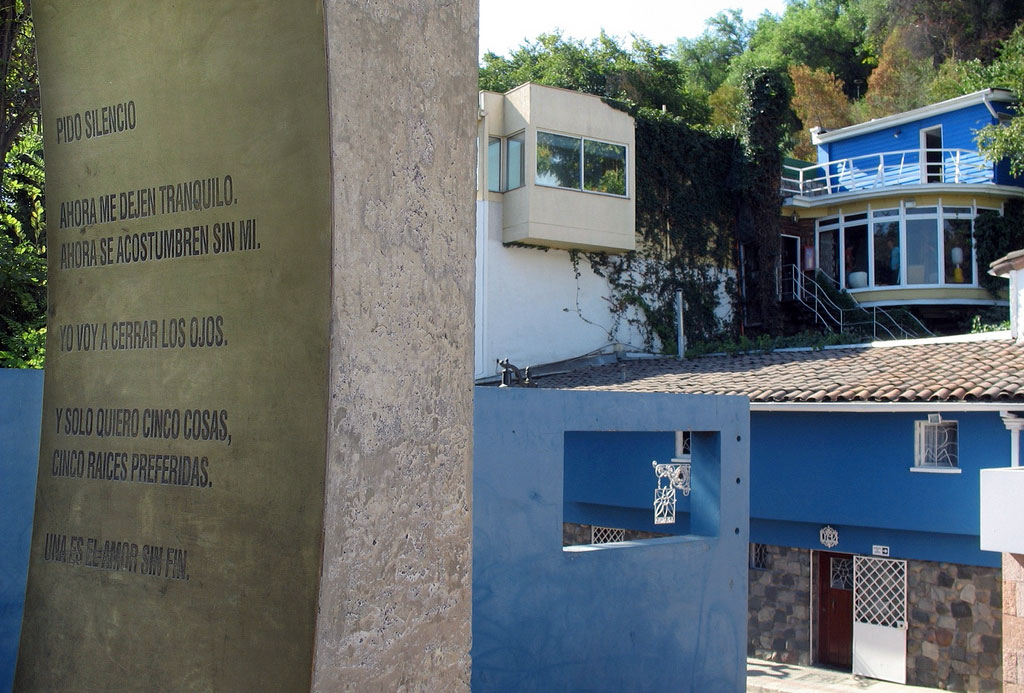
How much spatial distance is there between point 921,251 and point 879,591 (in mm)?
14492

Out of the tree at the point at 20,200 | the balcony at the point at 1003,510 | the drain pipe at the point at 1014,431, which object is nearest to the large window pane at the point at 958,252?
the drain pipe at the point at 1014,431

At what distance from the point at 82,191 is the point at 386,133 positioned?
1.12m

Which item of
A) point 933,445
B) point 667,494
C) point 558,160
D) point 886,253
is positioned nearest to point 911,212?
point 886,253

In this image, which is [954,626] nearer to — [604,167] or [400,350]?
[604,167]

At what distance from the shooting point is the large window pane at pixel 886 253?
29.3 m

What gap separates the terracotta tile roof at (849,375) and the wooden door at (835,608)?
329cm

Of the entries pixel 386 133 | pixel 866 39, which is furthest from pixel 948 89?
pixel 386 133

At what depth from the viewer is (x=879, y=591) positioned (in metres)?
17.6

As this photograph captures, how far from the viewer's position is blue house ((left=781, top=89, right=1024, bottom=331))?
28.7m

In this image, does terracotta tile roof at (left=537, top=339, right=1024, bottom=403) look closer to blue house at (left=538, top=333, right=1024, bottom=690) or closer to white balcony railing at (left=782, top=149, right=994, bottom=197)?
blue house at (left=538, top=333, right=1024, bottom=690)

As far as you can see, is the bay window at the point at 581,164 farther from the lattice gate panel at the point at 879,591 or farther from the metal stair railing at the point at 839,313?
the lattice gate panel at the point at 879,591

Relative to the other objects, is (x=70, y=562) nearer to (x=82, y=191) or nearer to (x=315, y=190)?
(x=82, y=191)

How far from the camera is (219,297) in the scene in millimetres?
2824

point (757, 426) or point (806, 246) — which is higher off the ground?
point (806, 246)
